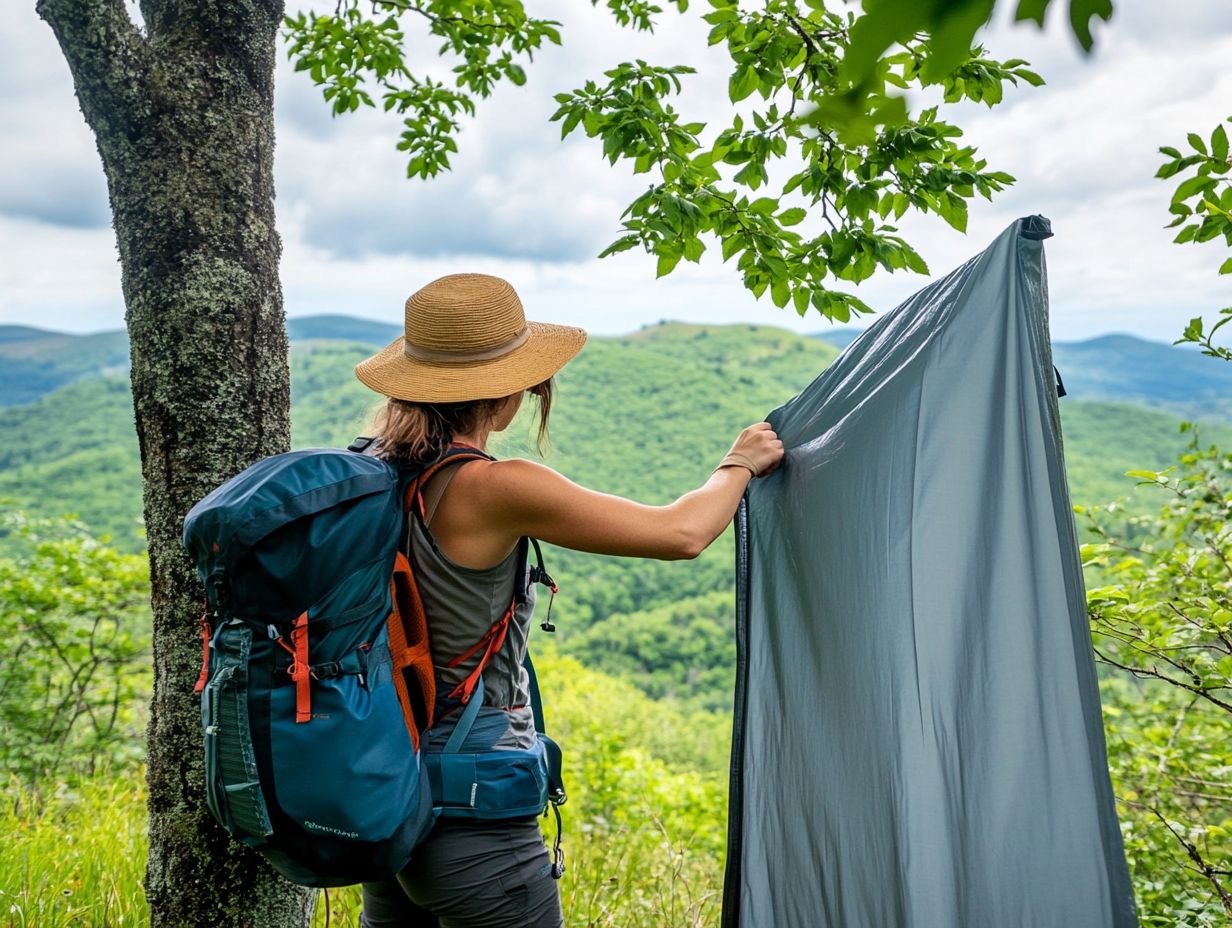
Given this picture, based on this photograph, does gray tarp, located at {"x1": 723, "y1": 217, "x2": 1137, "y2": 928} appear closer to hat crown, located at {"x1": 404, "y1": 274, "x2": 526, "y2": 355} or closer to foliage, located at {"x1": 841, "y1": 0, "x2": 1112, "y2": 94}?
hat crown, located at {"x1": 404, "y1": 274, "x2": 526, "y2": 355}

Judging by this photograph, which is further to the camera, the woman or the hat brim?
the hat brim

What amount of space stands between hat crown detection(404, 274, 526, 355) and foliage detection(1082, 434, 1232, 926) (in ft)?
6.09

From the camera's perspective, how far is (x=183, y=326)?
2.08 m

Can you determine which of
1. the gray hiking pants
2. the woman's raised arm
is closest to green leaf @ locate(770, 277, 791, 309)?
the woman's raised arm

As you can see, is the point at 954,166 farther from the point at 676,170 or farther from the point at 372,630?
the point at 372,630

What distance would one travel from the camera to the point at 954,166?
93.8 inches

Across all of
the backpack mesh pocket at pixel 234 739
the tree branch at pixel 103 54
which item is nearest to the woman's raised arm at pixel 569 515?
the backpack mesh pocket at pixel 234 739

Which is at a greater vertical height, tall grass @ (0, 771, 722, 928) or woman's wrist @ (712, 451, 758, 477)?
woman's wrist @ (712, 451, 758, 477)

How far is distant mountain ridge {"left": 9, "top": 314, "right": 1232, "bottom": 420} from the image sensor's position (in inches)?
2820

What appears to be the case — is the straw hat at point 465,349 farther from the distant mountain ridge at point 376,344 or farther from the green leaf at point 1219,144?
the distant mountain ridge at point 376,344

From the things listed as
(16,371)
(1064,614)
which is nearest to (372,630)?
(1064,614)

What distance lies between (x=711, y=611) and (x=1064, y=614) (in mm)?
39089

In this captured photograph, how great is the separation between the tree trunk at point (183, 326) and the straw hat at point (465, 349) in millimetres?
551

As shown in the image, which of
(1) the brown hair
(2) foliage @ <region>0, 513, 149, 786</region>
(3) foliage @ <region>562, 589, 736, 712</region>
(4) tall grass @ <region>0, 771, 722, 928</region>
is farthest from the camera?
(3) foliage @ <region>562, 589, 736, 712</region>
